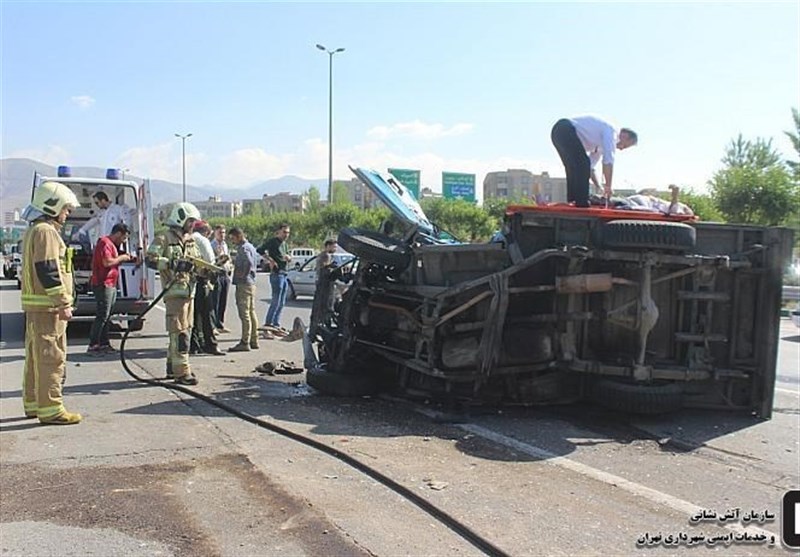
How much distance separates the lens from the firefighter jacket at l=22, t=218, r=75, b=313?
5.73 metres

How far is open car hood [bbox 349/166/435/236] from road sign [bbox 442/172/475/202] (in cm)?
4763

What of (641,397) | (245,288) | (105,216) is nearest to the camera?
(641,397)

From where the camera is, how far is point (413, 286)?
257 inches

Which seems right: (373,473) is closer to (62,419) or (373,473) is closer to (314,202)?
(62,419)

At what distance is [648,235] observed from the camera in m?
5.72

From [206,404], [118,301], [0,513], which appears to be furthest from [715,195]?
[0,513]

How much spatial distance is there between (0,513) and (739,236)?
563 cm

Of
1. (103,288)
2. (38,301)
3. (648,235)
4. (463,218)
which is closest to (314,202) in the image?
(463,218)

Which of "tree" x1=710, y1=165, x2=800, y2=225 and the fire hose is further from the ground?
"tree" x1=710, y1=165, x2=800, y2=225

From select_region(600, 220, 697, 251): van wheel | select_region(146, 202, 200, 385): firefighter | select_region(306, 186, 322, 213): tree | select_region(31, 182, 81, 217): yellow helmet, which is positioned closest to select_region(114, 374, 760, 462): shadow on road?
select_region(146, 202, 200, 385): firefighter

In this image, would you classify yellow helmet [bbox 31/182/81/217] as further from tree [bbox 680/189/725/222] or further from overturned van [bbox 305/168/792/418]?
tree [bbox 680/189/725/222]

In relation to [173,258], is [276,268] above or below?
below

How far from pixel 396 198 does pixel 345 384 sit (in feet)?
6.07

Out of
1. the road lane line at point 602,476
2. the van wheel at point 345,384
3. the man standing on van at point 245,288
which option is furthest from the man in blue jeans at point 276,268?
the road lane line at point 602,476
